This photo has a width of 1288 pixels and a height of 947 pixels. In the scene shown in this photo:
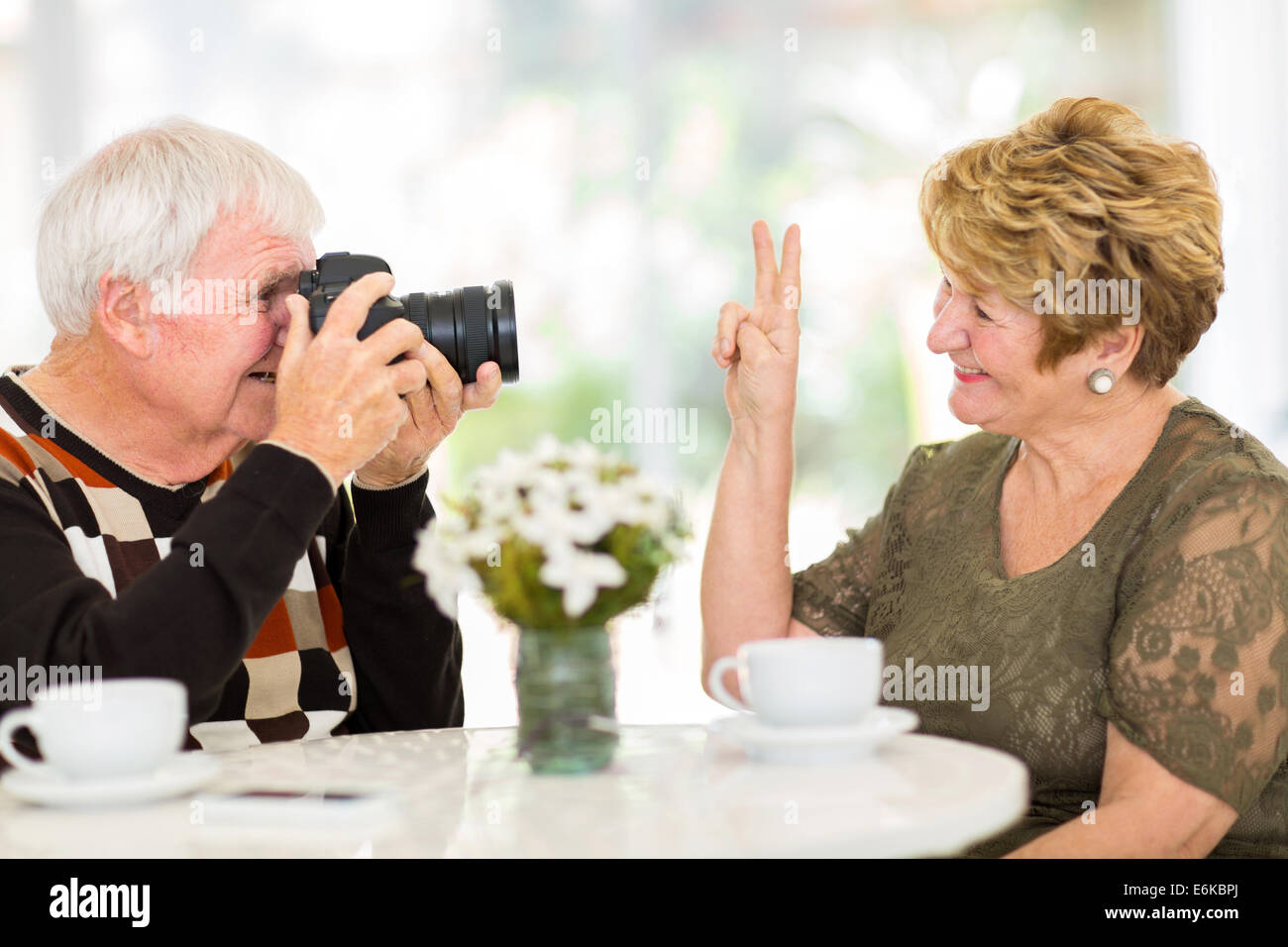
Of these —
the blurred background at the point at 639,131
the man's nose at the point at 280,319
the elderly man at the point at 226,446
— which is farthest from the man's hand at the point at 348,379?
the blurred background at the point at 639,131

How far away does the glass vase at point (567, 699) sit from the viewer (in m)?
0.94

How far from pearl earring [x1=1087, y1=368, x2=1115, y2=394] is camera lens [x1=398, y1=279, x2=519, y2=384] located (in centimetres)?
64

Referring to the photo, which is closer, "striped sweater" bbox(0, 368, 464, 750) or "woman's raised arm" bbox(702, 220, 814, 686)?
"striped sweater" bbox(0, 368, 464, 750)

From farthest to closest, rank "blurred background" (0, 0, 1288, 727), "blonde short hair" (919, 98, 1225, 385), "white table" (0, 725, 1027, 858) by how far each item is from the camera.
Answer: "blurred background" (0, 0, 1288, 727), "blonde short hair" (919, 98, 1225, 385), "white table" (0, 725, 1027, 858)

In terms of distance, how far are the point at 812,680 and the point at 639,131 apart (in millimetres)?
2840

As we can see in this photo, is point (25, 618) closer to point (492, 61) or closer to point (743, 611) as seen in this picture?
point (743, 611)

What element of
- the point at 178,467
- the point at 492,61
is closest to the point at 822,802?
the point at 178,467

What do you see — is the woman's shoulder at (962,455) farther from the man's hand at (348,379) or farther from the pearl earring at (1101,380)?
the man's hand at (348,379)

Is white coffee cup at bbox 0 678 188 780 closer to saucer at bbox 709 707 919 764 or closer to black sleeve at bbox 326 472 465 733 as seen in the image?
saucer at bbox 709 707 919 764

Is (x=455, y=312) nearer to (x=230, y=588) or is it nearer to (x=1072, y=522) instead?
(x=230, y=588)

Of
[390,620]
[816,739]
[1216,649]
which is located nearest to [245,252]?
[390,620]

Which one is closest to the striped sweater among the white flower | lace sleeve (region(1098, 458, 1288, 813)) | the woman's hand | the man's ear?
the man's ear

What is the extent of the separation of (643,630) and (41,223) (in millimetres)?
2329

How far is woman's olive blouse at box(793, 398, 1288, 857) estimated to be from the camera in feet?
3.62
